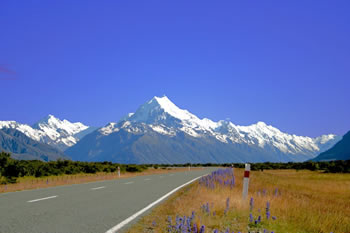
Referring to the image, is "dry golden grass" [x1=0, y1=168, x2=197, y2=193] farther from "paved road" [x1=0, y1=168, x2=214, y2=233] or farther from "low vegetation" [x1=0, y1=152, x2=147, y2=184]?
"paved road" [x1=0, y1=168, x2=214, y2=233]

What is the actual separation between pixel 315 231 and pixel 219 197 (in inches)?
186

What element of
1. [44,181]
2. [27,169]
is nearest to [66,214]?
[44,181]

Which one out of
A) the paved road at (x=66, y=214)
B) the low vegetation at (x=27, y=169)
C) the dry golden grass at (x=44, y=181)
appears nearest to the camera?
the paved road at (x=66, y=214)

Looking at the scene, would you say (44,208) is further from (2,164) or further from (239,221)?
(2,164)

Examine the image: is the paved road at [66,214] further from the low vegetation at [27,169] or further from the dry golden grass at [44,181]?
the low vegetation at [27,169]

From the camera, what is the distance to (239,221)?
29.7 ft

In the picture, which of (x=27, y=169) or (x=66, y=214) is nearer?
(x=66, y=214)

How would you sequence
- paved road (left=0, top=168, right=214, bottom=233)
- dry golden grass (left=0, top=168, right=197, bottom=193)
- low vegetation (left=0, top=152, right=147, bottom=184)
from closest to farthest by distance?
paved road (left=0, top=168, right=214, bottom=233) < dry golden grass (left=0, top=168, right=197, bottom=193) < low vegetation (left=0, top=152, right=147, bottom=184)

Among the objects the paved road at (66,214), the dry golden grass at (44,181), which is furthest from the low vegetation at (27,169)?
the paved road at (66,214)

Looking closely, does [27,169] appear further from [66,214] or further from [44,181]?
[66,214]

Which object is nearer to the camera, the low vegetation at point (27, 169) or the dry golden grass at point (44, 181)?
the dry golden grass at point (44, 181)

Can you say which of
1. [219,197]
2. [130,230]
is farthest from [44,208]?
[219,197]

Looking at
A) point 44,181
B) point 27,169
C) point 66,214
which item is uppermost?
point 27,169

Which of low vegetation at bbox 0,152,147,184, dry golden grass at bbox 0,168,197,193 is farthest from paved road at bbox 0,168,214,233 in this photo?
low vegetation at bbox 0,152,147,184
